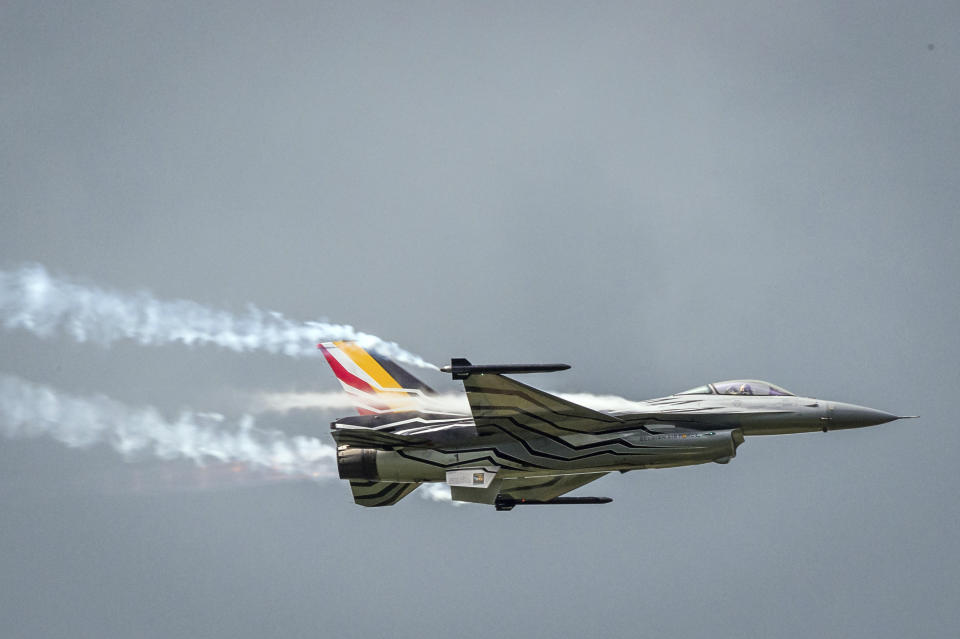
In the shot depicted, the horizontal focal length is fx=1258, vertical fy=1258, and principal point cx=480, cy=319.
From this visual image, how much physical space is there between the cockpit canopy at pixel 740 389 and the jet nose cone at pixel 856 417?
3.72 ft

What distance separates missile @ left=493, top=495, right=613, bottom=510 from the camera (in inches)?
1184

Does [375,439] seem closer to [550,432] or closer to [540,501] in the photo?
[550,432]

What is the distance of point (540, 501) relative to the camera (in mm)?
30609

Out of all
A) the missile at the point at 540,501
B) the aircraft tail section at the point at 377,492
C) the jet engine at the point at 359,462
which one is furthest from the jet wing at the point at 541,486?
the jet engine at the point at 359,462

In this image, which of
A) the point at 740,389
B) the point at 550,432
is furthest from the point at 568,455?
the point at 740,389

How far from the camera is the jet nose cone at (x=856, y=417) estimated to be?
28219mm

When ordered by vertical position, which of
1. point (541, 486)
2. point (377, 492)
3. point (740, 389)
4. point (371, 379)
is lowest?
point (541, 486)

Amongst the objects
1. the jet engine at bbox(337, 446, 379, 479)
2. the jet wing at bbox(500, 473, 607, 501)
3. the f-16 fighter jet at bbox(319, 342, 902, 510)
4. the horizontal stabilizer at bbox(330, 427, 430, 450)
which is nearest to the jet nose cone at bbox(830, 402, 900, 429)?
the f-16 fighter jet at bbox(319, 342, 902, 510)

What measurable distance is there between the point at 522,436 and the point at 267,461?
696cm

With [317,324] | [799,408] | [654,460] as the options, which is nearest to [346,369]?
[317,324]

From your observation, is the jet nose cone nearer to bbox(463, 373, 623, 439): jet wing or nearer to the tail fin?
bbox(463, 373, 623, 439): jet wing

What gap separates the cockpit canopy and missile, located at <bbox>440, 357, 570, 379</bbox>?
4909 millimetres

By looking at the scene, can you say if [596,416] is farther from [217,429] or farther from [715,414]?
[217,429]

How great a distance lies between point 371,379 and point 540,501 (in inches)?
205
